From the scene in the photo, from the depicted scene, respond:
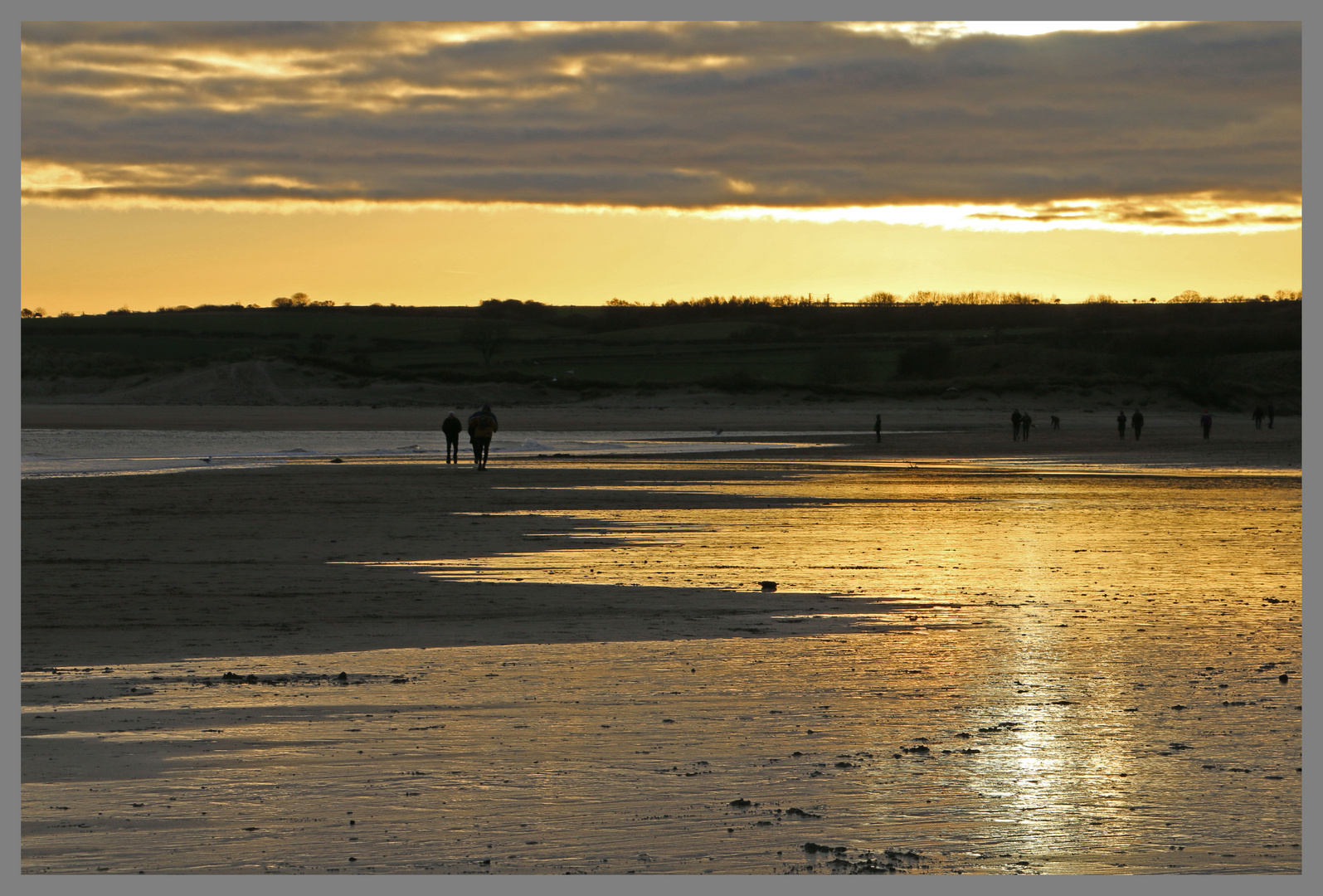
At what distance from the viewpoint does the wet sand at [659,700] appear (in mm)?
6676

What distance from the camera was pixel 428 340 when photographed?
15700cm

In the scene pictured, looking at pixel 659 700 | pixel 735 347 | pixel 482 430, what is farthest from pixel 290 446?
pixel 735 347

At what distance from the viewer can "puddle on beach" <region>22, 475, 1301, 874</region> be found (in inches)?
258

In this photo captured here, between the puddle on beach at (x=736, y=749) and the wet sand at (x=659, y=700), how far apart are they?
3cm

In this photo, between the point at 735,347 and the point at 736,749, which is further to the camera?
the point at 735,347

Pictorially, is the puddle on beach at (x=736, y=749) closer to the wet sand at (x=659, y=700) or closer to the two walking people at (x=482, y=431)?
the wet sand at (x=659, y=700)

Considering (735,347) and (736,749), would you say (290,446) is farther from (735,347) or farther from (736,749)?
(735,347)

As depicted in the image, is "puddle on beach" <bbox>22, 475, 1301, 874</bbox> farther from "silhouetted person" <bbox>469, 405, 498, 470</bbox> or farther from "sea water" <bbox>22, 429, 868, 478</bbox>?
"sea water" <bbox>22, 429, 868, 478</bbox>

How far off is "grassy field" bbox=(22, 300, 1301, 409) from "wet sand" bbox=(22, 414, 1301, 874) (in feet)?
322

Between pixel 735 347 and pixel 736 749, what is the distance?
14235 cm

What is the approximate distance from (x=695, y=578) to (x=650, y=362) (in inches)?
4794

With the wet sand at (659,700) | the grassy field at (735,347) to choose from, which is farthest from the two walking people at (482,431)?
the grassy field at (735,347)

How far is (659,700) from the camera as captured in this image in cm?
948

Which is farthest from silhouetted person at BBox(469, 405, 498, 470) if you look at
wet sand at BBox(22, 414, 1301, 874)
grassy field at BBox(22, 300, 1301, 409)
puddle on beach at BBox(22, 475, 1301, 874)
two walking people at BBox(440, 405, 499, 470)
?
grassy field at BBox(22, 300, 1301, 409)
